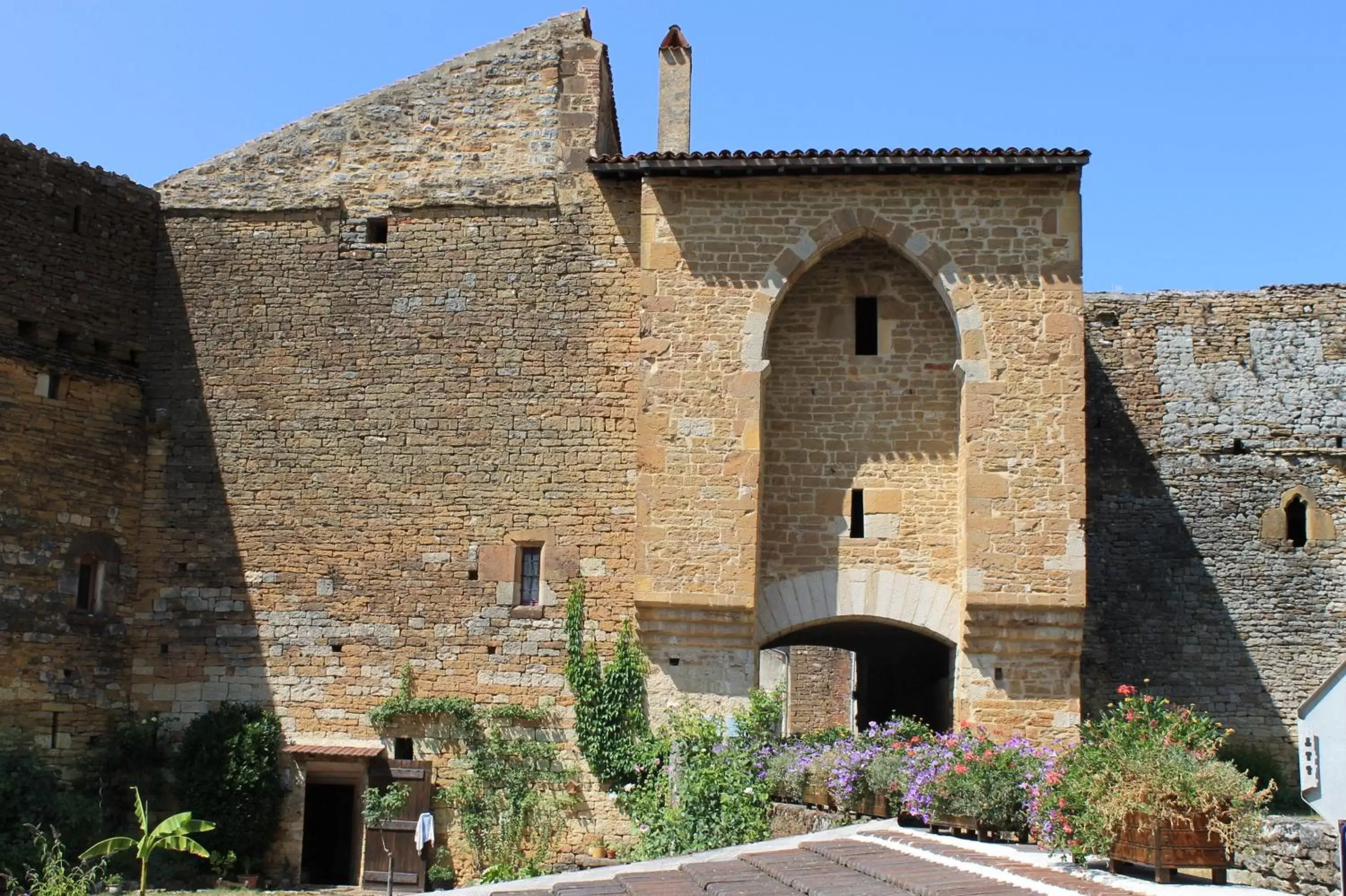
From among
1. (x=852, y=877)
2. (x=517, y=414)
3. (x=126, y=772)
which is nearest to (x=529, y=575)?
(x=517, y=414)

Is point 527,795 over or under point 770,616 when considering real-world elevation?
under

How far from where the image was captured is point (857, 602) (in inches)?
585

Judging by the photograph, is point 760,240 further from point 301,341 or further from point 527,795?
point 527,795

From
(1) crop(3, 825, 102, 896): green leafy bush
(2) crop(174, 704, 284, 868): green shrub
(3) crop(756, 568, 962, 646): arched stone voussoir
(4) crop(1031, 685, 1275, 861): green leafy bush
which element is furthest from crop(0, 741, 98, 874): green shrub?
(4) crop(1031, 685, 1275, 861): green leafy bush

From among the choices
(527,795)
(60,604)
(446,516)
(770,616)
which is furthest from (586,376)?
(60,604)

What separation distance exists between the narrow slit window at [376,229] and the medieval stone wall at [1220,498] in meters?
9.83

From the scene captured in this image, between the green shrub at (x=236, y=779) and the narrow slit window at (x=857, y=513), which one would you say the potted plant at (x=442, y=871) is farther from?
the narrow slit window at (x=857, y=513)

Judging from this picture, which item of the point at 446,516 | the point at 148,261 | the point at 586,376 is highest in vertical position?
the point at 148,261

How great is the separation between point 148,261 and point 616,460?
629cm

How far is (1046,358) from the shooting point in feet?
47.9

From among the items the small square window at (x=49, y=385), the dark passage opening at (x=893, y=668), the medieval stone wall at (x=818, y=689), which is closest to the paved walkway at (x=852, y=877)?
the dark passage opening at (x=893, y=668)

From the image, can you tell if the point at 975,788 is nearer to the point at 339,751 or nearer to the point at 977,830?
the point at 977,830

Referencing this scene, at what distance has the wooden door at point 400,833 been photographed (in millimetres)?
15016

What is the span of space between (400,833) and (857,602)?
5.58 metres
